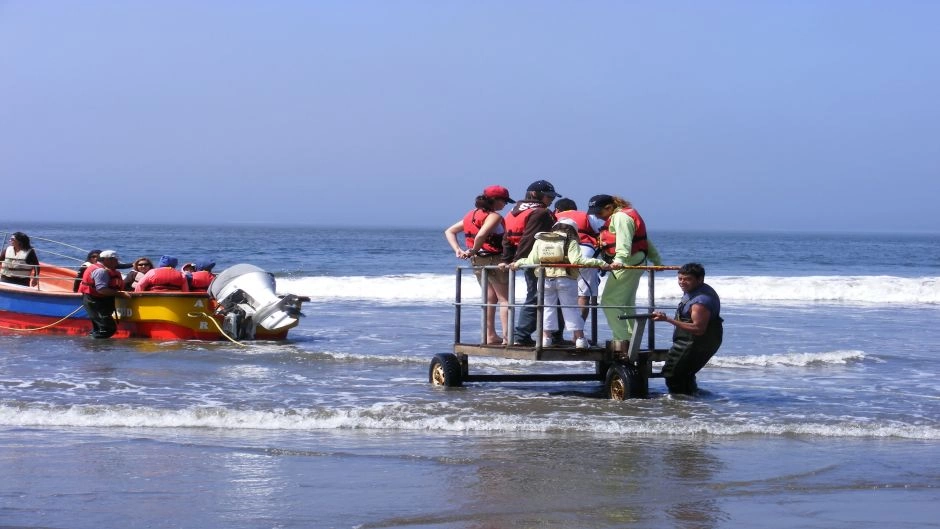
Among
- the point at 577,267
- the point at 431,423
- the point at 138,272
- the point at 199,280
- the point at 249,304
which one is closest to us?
the point at 431,423

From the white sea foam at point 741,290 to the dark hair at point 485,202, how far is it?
15728 mm

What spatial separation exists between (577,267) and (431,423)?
1.87 m

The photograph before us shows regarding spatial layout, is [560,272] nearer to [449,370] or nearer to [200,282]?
[449,370]

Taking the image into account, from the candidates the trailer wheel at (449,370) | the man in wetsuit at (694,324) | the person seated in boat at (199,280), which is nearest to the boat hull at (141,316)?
the person seated in boat at (199,280)

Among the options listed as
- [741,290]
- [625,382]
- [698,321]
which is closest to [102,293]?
[625,382]

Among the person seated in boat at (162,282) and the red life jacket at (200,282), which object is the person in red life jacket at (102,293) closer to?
the person seated in boat at (162,282)

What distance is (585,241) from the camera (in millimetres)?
10453

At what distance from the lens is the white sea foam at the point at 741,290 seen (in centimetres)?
2744

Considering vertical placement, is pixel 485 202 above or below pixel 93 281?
above

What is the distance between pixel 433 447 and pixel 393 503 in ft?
5.75

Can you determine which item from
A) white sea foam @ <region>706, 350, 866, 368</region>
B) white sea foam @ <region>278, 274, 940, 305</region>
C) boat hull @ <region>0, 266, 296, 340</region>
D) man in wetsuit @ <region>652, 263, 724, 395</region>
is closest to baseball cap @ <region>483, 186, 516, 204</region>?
man in wetsuit @ <region>652, 263, 724, 395</region>

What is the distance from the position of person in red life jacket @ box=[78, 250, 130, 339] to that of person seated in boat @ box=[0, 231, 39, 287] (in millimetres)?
2106

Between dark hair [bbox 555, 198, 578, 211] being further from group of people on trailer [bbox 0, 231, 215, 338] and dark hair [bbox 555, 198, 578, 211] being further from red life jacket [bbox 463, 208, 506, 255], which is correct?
group of people on trailer [bbox 0, 231, 215, 338]

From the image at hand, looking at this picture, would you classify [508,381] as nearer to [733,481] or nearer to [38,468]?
[733,481]
